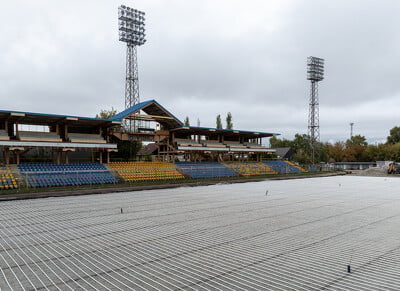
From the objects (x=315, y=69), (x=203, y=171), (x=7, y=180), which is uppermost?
(x=315, y=69)

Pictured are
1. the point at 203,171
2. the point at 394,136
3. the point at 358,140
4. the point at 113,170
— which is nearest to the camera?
the point at 113,170

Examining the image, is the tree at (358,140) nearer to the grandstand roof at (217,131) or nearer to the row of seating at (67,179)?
the grandstand roof at (217,131)

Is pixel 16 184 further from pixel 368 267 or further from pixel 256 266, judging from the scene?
pixel 368 267

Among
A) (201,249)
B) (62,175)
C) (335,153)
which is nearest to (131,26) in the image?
(62,175)

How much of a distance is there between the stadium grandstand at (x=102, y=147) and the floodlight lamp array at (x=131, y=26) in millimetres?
14075

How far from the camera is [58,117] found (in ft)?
93.6

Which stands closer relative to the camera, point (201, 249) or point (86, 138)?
point (201, 249)

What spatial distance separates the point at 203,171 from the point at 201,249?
28.1m

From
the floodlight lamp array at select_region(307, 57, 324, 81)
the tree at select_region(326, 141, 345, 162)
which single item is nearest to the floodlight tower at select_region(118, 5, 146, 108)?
the floodlight lamp array at select_region(307, 57, 324, 81)

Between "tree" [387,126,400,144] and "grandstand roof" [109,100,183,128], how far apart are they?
75298mm

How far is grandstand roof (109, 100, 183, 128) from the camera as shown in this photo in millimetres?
33688

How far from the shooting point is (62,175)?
2556 cm

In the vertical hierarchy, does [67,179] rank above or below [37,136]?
below

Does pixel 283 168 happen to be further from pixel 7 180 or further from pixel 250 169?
pixel 7 180
